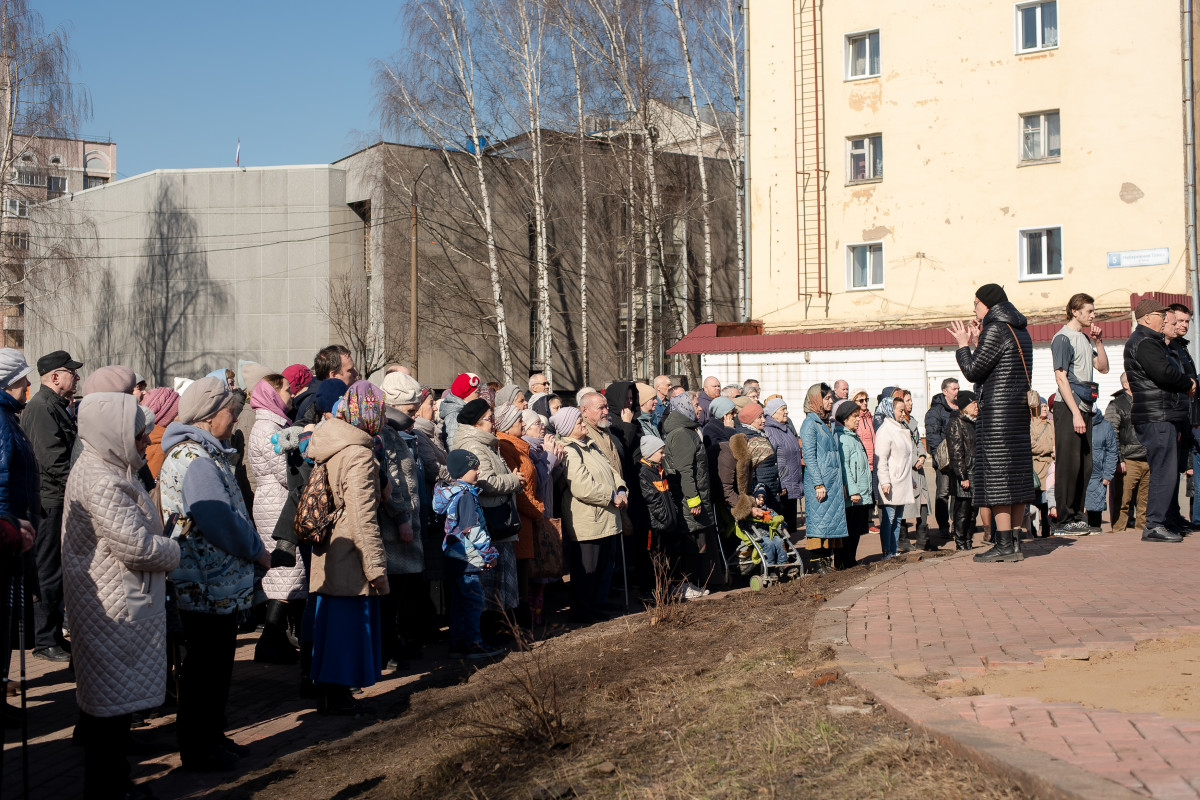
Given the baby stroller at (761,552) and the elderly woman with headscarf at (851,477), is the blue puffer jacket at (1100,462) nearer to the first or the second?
the elderly woman with headscarf at (851,477)

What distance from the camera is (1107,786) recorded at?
11.7ft

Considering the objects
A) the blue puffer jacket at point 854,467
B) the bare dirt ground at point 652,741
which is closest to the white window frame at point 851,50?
the blue puffer jacket at point 854,467

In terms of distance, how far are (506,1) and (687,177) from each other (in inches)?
360

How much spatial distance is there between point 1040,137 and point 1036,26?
9.59ft

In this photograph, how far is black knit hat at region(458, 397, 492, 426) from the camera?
A: 27.9 feet

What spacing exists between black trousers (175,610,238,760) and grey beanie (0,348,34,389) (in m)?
2.23

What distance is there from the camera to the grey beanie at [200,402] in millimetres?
6016

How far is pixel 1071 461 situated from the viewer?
1046cm

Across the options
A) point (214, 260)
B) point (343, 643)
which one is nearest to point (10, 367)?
point (343, 643)

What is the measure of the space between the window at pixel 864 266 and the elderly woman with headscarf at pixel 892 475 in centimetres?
1914

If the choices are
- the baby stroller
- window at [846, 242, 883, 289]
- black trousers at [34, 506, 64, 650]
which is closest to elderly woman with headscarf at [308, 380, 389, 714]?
black trousers at [34, 506, 64, 650]

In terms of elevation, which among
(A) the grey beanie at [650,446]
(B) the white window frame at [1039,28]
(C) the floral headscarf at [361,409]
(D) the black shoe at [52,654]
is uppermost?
(B) the white window frame at [1039,28]

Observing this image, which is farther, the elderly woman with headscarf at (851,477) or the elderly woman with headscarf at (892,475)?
the elderly woman with headscarf at (892,475)

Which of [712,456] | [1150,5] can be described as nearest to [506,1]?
[1150,5]
